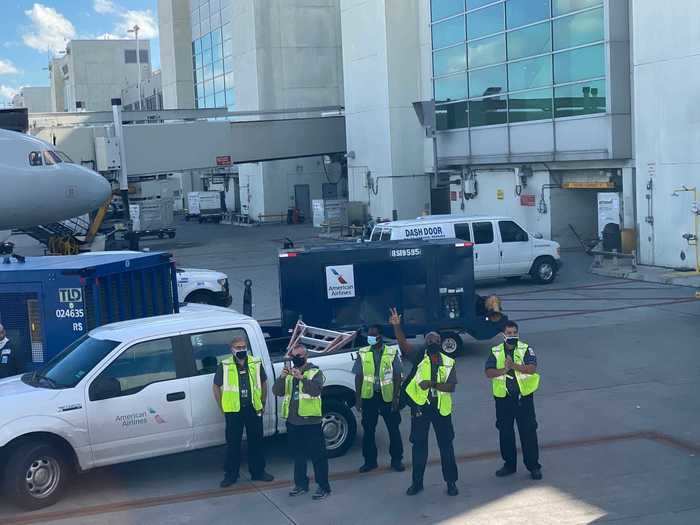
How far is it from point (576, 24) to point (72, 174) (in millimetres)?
17749

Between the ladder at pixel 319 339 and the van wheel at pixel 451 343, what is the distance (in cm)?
417

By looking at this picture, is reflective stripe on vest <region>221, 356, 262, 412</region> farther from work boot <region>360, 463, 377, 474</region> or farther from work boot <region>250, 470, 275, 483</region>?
work boot <region>360, 463, 377, 474</region>

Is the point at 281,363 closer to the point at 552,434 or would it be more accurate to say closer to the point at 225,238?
the point at 552,434

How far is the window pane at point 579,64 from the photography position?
1147 inches

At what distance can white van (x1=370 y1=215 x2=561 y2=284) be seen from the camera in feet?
77.3

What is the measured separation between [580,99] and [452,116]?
8906 millimetres

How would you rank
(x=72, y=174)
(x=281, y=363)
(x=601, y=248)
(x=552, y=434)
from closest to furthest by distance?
(x=281, y=363) → (x=552, y=434) → (x=72, y=174) → (x=601, y=248)

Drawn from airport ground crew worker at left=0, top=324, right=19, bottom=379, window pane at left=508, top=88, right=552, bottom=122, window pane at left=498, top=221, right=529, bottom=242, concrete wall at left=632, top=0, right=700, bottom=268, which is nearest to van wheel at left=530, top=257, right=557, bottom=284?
window pane at left=498, top=221, right=529, bottom=242

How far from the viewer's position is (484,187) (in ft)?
120

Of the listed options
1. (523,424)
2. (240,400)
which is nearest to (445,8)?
(523,424)

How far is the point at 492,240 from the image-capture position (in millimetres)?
24406

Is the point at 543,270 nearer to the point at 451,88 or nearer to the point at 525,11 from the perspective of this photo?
the point at 525,11

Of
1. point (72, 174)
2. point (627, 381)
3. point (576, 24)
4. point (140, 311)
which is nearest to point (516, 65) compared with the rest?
point (576, 24)

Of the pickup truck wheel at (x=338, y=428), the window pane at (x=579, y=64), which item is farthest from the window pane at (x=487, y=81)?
the pickup truck wheel at (x=338, y=428)
